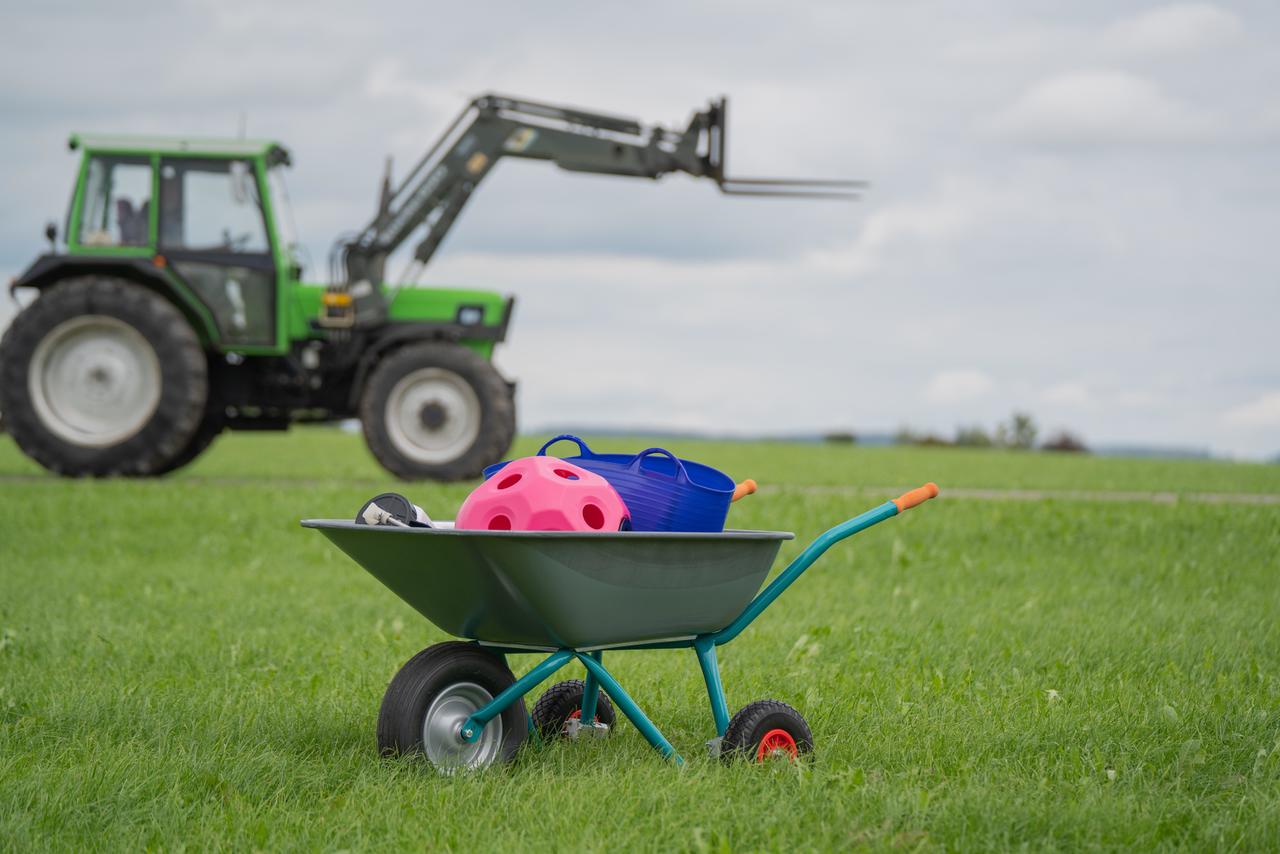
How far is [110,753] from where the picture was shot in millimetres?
3838

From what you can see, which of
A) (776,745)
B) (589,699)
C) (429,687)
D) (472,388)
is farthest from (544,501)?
(472,388)

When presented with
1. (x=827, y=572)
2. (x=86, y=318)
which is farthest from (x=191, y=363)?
(x=827, y=572)

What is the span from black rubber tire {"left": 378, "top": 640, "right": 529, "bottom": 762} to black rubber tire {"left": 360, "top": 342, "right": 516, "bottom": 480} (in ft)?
29.9

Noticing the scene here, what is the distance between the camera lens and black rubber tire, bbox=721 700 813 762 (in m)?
3.73

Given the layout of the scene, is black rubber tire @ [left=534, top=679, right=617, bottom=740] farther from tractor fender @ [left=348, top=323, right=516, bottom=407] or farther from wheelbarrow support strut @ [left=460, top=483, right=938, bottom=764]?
tractor fender @ [left=348, top=323, right=516, bottom=407]

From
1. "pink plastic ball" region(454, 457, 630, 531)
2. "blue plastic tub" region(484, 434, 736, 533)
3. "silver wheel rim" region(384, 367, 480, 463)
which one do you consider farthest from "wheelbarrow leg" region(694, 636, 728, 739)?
"silver wheel rim" region(384, 367, 480, 463)

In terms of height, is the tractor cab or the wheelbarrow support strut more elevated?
the tractor cab

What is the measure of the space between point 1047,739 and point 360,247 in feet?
35.6

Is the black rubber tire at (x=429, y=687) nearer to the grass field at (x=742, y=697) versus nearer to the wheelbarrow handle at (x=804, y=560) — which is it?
the grass field at (x=742, y=697)

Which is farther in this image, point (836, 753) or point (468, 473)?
point (468, 473)

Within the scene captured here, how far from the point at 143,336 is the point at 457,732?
32.9 feet

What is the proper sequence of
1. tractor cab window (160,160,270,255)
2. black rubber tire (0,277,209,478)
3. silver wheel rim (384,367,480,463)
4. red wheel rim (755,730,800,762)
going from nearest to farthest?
1. red wheel rim (755,730,800,762)
2. black rubber tire (0,277,209,478)
3. tractor cab window (160,160,270,255)
4. silver wheel rim (384,367,480,463)

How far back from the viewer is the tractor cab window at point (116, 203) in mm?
12898

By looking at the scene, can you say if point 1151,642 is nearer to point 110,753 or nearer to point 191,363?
point 110,753
